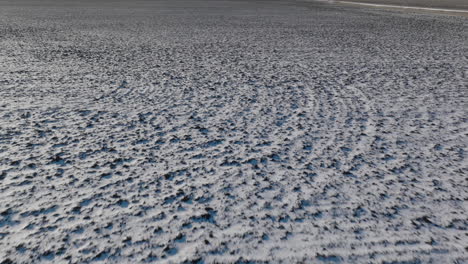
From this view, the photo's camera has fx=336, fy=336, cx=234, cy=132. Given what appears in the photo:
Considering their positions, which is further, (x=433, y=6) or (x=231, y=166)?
(x=433, y=6)

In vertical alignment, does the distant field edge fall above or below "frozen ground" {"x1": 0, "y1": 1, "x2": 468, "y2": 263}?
above

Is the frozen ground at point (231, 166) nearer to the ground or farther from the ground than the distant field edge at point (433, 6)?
nearer to the ground

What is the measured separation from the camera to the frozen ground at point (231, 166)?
0.52 metres

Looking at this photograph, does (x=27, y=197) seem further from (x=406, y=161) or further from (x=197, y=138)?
(x=406, y=161)

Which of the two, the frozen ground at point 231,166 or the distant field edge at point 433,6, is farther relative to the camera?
the distant field edge at point 433,6

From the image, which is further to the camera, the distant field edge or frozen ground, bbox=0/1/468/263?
the distant field edge

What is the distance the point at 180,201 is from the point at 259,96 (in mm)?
665

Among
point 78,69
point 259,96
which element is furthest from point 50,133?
point 78,69

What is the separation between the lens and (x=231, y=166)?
0.73 m

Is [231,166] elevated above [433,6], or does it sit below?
below

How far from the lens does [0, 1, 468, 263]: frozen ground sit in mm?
523

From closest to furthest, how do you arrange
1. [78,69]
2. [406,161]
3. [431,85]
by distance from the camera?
[406,161] → [431,85] → [78,69]

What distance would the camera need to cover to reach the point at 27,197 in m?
0.61

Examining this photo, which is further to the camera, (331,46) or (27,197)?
(331,46)
